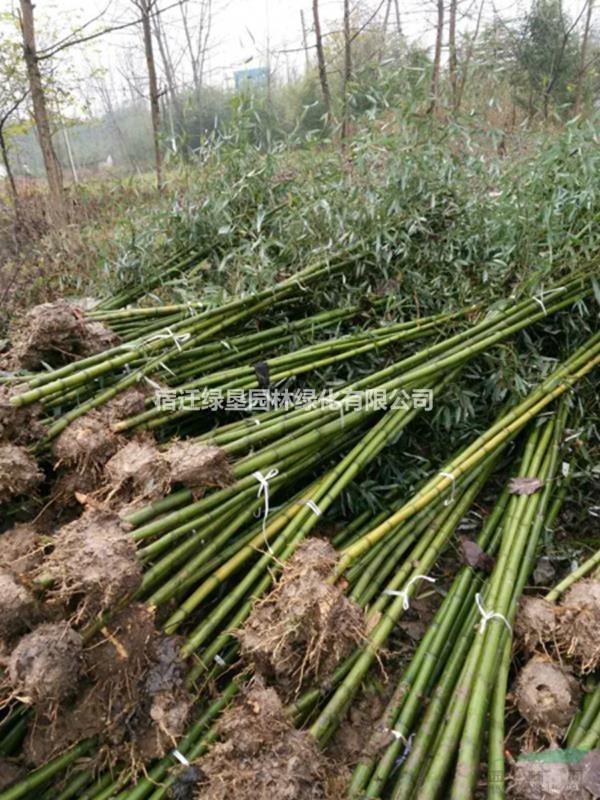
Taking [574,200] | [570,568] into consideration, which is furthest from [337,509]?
[574,200]

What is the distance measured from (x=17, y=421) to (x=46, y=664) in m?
0.74

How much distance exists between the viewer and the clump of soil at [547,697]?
4.51 feet

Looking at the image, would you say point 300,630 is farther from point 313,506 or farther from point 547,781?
point 547,781

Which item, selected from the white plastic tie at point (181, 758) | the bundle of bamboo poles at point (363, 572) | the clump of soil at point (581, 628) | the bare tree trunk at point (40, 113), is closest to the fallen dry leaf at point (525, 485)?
the bundle of bamboo poles at point (363, 572)

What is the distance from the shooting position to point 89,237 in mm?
4738

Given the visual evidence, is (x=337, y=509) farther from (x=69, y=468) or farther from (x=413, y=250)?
(x=413, y=250)

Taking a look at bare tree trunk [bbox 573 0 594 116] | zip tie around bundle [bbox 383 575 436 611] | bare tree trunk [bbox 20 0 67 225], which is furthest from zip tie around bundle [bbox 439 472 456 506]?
bare tree trunk [bbox 573 0 594 116]

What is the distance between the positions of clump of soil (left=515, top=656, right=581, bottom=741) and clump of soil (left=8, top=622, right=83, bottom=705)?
1115 mm

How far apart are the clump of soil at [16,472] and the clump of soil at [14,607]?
316 mm

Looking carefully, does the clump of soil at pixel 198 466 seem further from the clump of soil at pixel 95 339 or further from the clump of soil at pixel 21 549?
the clump of soil at pixel 95 339

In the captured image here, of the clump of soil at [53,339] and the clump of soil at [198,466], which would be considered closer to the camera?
the clump of soil at [198,466]

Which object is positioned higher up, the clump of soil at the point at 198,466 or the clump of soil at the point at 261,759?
the clump of soil at the point at 198,466

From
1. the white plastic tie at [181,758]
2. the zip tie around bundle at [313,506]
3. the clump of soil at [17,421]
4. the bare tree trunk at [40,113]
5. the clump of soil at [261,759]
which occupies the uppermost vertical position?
the bare tree trunk at [40,113]

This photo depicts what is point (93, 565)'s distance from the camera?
46.9 inches
